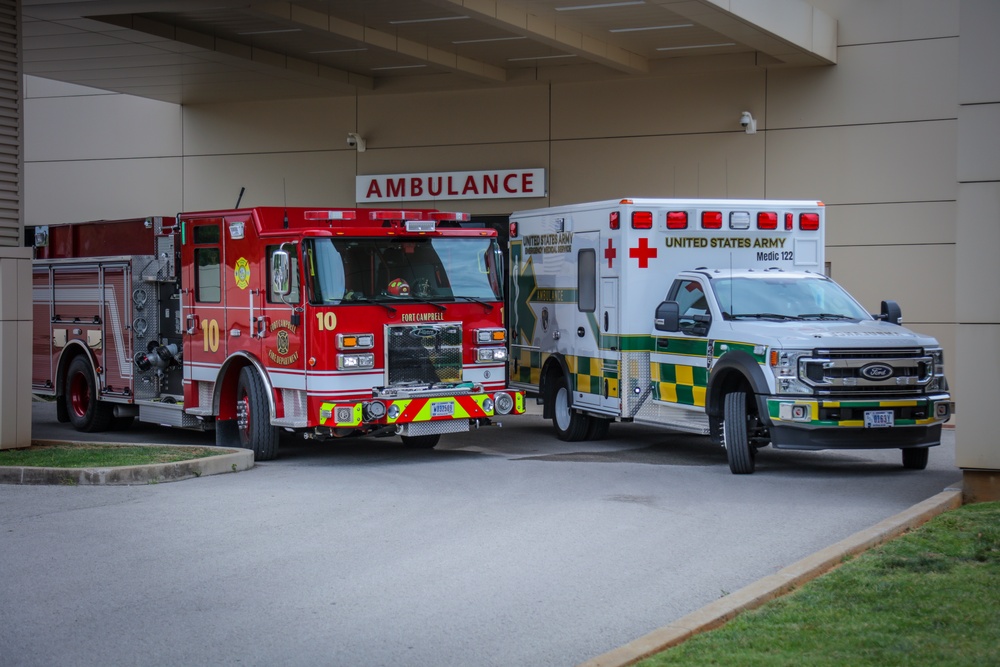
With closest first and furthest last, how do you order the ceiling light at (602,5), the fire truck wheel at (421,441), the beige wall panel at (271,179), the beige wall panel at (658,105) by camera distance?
the fire truck wheel at (421,441)
the ceiling light at (602,5)
the beige wall panel at (658,105)
the beige wall panel at (271,179)

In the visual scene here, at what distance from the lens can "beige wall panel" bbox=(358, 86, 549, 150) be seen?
76.5 feet

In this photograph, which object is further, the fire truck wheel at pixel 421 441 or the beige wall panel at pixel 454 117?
the beige wall panel at pixel 454 117

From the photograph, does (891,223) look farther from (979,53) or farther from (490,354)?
(979,53)

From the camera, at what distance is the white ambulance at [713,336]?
13.0 metres

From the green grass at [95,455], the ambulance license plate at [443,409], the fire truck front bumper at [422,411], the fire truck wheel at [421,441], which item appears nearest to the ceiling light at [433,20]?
the fire truck wheel at [421,441]

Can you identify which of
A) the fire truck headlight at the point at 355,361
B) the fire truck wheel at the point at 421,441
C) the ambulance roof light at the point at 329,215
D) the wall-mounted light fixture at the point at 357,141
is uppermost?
the wall-mounted light fixture at the point at 357,141

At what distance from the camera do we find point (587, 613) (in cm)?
774

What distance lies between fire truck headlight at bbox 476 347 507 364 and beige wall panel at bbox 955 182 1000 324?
585 centimetres

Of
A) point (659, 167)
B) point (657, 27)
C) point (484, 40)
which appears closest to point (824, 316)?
point (657, 27)

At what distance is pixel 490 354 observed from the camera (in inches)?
603

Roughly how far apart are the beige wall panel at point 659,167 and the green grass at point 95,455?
1004cm

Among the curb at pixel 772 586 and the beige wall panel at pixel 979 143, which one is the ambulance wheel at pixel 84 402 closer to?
the curb at pixel 772 586

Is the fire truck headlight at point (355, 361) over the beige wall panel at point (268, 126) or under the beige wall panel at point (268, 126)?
under

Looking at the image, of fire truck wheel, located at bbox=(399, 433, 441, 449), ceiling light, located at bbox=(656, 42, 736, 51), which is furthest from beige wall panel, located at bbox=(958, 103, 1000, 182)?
ceiling light, located at bbox=(656, 42, 736, 51)
